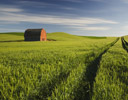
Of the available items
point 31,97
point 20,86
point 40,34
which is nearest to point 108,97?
point 31,97

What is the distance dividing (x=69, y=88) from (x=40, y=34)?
6167 centimetres

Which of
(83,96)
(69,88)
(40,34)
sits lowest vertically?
(83,96)

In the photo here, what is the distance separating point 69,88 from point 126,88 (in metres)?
1.59

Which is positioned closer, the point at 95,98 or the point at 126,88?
the point at 95,98

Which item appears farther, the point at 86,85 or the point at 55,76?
the point at 55,76

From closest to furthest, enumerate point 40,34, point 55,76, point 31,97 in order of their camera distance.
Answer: point 31,97 → point 55,76 → point 40,34

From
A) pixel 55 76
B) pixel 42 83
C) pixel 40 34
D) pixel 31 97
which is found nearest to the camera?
pixel 31 97

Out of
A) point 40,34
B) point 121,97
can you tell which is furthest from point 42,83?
point 40,34

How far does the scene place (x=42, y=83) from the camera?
11.9ft

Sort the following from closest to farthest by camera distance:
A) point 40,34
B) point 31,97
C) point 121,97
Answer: point 121,97 → point 31,97 → point 40,34

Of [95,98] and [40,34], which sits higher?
[40,34]

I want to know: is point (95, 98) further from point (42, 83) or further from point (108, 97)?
point (42, 83)

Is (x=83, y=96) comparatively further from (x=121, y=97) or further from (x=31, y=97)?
(x=31, y=97)

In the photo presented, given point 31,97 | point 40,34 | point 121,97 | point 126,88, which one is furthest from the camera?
point 40,34
